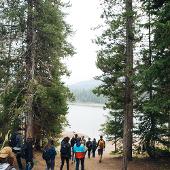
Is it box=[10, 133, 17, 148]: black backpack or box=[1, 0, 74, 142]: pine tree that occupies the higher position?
box=[1, 0, 74, 142]: pine tree

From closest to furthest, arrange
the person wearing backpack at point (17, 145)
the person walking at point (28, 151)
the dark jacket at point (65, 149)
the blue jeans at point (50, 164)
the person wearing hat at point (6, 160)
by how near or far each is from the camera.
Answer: the person wearing hat at point (6, 160), the person walking at point (28, 151), the person wearing backpack at point (17, 145), the blue jeans at point (50, 164), the dark jacket at point (65, 149)

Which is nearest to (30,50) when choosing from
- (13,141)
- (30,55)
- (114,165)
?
(30,55)

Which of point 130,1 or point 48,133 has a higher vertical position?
point 130,1

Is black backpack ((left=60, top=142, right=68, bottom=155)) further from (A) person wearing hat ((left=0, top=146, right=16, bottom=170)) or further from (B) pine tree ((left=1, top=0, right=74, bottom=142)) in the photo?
(A) person wearing hat ((left=0, top=146, right=16, bottom=170))

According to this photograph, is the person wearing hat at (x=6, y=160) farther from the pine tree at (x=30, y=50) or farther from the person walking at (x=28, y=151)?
the pine tree at (x=30, y=50)

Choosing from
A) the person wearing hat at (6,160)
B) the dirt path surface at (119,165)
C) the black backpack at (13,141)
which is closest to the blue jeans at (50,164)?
the black backpack at (13,141)

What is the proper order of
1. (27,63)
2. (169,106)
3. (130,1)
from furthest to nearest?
(130,1), (27,63), (169,106)

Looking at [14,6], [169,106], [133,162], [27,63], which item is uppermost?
[14,6]

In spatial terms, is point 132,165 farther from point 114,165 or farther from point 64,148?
point 64,148

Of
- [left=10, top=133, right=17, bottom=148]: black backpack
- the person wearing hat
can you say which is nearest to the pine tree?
[left=10, top=133, right=17, bottom=148]: black backpack

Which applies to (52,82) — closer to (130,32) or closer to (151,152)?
(130,32)

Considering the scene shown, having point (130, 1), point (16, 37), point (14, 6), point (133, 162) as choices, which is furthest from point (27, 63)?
point (133, 162)

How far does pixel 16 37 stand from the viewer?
22219 millimetres

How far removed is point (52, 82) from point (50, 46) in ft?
6.97
